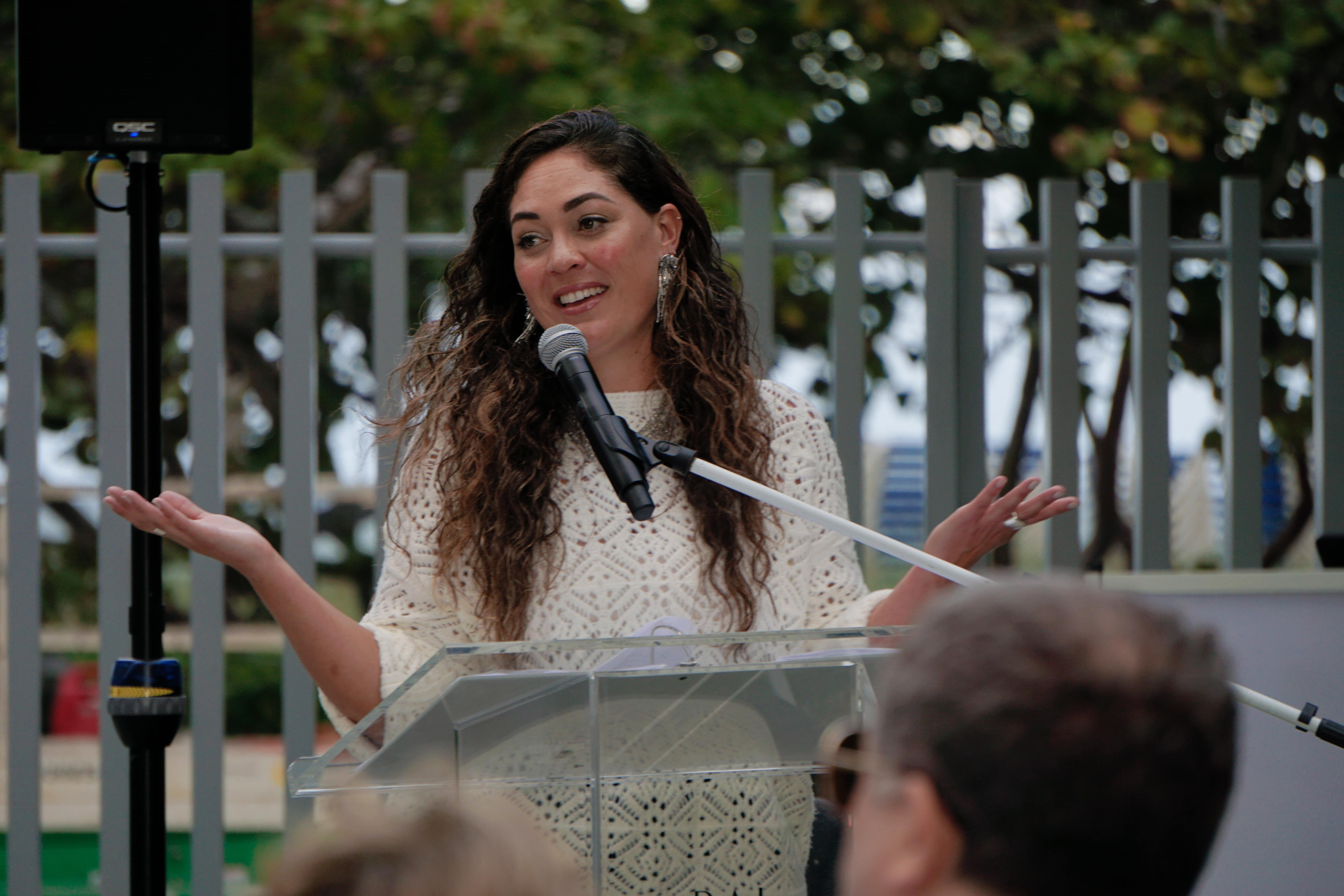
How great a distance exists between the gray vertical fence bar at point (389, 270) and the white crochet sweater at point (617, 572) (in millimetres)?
1207

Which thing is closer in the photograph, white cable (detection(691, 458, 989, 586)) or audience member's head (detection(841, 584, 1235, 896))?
audience member's head (detection(841, 584, 1235, 896))

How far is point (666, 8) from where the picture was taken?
5.69 m

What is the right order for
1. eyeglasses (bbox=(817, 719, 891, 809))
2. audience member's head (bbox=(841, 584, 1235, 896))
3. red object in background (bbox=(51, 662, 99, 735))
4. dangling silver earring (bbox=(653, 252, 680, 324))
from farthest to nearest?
red object in background (bbox=(51, 662, 99, 735))
dangling silver earring (bbox=(653, 252, 680, 324))
eyeglasses (bbox=(817, 719, 891, 809))
audience member's head (bbox=(841, 584, 1235, 896))

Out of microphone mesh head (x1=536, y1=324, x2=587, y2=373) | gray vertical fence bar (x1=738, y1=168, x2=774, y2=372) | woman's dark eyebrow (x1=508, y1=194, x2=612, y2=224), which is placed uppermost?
gray vertical fence bar (x1=738, y1=168, x2=774, y2=372)

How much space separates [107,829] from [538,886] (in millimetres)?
2872

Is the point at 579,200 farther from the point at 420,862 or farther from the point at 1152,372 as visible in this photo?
the point at 1152,372

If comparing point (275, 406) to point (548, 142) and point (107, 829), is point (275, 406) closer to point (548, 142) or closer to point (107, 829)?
point (107, 829)

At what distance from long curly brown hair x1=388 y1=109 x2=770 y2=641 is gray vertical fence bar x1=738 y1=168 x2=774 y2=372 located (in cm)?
86

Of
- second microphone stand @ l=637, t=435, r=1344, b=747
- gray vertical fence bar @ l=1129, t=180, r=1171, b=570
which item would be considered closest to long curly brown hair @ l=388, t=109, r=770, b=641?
second microphone stand @ l=637, t=435, r=1344, b=747

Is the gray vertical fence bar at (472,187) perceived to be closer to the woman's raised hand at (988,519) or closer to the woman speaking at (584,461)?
the woman speaking at (584,461)

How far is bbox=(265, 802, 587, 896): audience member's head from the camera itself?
886mm

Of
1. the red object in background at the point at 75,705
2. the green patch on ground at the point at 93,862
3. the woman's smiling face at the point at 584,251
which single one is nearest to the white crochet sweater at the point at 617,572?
the woman's smiling face at the point at 584,251

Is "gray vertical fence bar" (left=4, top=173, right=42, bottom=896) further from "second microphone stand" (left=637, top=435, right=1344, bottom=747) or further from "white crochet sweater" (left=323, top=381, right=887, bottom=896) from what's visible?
"second microphone stand" (left=637, top=435, right=1344, bottom=747)

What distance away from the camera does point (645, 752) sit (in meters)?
1.34
